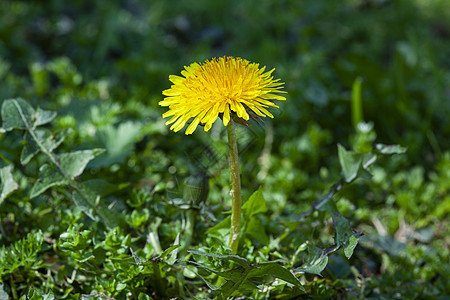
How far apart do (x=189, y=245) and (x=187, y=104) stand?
22.9 inches

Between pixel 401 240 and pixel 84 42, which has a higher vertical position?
pixel 84 42

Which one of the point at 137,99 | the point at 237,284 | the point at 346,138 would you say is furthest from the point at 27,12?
the point at 237,284

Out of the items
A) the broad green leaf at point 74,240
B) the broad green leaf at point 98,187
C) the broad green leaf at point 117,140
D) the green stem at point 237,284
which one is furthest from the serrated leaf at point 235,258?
the broad green leaf at point 117,140

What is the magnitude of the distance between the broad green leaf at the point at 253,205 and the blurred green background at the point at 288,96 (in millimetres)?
409

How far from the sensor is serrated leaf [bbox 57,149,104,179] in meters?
1.65

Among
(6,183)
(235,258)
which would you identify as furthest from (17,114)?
(235,258)

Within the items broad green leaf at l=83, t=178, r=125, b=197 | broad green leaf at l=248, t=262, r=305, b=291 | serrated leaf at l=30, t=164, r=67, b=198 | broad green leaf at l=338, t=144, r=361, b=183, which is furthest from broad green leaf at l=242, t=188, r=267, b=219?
serrated leaf at l=30, t=164, r=67, b=198

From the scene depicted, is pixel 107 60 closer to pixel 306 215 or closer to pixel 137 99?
pixel 137 99

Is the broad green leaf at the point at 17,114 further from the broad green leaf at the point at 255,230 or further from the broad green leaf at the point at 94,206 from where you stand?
the broad green leaf at the point at 255,230

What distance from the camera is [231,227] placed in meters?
1.40

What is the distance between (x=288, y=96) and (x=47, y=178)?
167cm

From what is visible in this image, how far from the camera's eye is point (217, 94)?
126 centimetres

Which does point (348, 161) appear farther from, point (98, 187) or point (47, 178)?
point (47, 178)

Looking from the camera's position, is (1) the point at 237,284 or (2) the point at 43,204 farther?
(2) the point at 43,204
